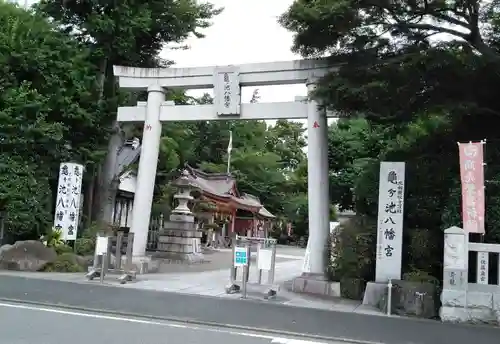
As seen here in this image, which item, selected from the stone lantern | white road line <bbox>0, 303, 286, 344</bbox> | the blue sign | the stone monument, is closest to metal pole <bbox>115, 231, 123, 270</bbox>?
the blue sign

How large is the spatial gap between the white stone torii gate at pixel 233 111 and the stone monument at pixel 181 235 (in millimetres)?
6005

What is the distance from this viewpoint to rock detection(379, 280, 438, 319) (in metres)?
9.51

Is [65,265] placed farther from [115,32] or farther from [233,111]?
[115,32]

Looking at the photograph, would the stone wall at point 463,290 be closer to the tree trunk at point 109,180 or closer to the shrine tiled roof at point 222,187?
the tree trunk at point 109,180

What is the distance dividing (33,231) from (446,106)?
12.2m

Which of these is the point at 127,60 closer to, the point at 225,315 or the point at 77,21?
the point at 77,21

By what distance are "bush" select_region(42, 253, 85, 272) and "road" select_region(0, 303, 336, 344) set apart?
5.35 m

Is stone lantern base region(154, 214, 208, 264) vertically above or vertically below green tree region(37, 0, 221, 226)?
below

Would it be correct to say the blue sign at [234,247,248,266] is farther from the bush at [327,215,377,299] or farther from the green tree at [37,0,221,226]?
the green tree at [37,0,221,226]

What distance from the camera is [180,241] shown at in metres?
19.9

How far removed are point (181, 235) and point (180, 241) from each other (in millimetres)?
256

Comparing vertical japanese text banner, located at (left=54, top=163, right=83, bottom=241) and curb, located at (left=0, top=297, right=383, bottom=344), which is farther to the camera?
vertical japanese text banner, located at (left=54, top=163, right=83, bottom=241)

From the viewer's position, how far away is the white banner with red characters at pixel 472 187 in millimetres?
9109

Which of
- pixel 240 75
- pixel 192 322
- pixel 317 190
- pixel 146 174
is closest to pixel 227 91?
pixel 240 75
